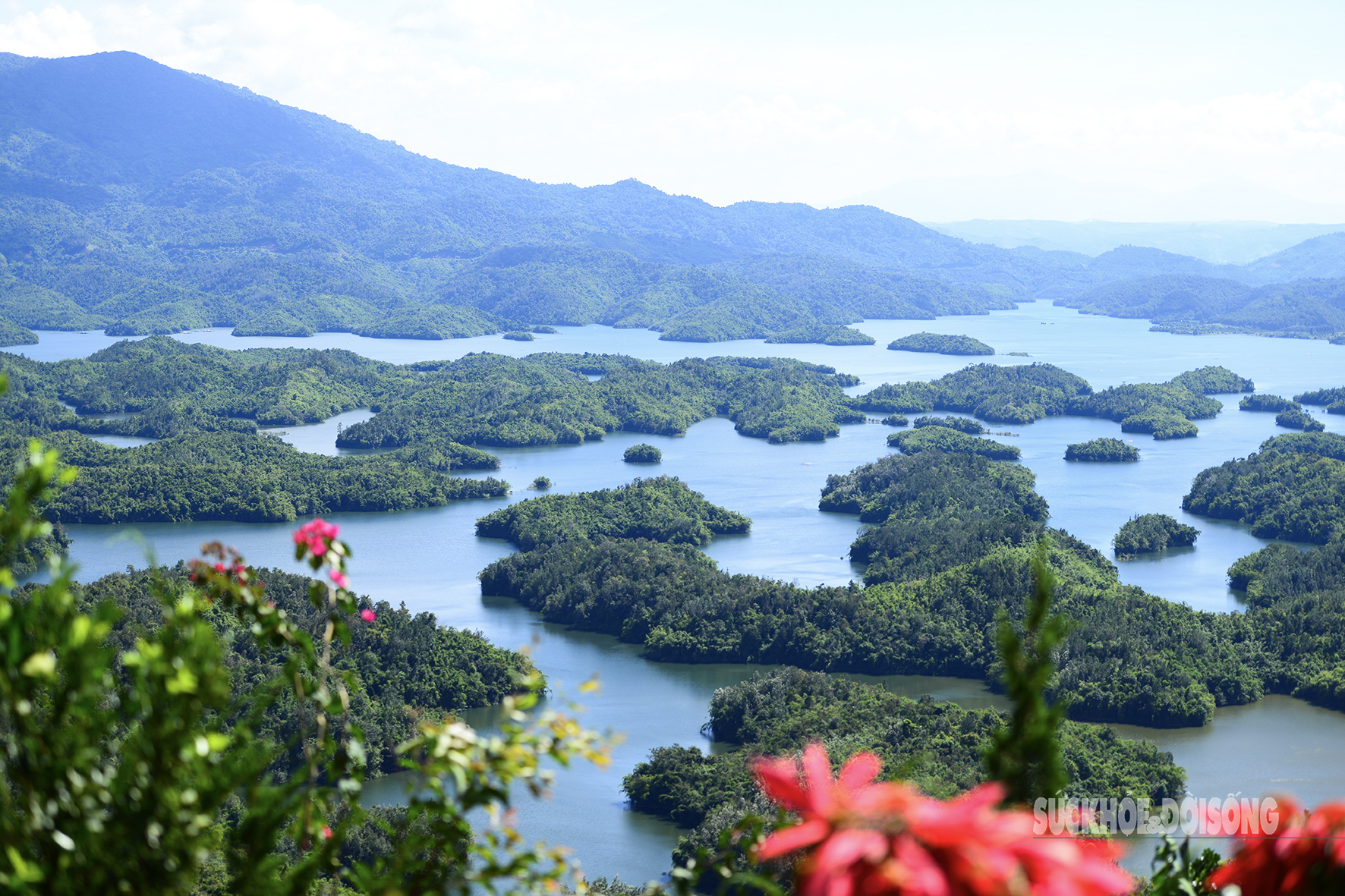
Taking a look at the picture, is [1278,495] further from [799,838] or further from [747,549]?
[799,838]

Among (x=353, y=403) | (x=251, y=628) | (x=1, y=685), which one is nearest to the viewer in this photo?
(x=1, y=685)

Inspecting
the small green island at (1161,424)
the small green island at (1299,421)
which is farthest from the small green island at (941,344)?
the small green island at (1299,421)

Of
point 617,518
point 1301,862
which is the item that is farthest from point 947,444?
point 1301,862

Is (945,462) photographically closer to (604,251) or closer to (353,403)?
(353,403)

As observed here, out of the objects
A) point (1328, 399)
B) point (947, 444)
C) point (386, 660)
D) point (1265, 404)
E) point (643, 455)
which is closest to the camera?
point (386, 660)

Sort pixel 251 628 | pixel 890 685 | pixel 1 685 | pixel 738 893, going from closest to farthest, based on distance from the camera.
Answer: pixel 1 685, pixel 738 893, pixel 251 628, pixel 890 685

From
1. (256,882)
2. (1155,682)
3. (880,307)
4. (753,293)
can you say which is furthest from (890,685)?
(880,307)

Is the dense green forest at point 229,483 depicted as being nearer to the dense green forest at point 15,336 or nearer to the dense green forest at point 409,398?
the dense green forest at point 409,398
